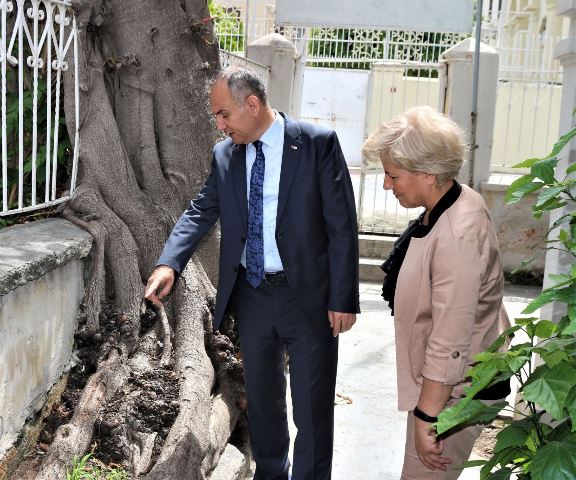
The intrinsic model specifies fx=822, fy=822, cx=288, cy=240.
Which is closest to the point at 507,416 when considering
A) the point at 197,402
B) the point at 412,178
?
the point at 197,402

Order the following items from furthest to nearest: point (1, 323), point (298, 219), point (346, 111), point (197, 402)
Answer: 1. point (346, 111)
2. point (197, 402)
3. point (298, 219)
4. point (1, 323)

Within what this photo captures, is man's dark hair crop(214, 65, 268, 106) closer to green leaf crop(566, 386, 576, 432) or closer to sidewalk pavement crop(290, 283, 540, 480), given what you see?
green leaf crop(566, 386, 576, 432)

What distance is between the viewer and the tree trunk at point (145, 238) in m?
3.88

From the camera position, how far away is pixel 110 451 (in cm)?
380

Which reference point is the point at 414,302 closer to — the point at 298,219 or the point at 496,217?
the point at 298,219

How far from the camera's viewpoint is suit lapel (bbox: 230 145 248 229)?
3.63m

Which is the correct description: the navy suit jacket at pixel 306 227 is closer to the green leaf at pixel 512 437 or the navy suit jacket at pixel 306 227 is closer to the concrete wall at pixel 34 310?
the concrete wall at pixel 34 310

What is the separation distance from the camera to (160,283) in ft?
11.4

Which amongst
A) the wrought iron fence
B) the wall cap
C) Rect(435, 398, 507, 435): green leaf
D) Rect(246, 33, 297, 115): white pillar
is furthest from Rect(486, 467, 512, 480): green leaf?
Rect(246, 33, 297, 115): white pillar

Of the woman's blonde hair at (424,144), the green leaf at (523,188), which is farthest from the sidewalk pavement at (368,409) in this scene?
the green leaf at (523,188)

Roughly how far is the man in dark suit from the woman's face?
83 cm

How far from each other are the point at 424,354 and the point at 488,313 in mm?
256

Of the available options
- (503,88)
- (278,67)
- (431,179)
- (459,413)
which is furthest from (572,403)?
(503,88)

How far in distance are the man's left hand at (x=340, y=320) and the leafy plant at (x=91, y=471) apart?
3.75 feet
